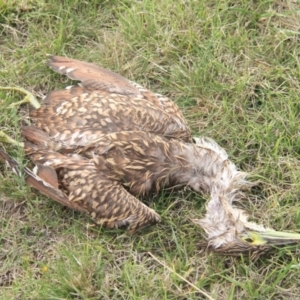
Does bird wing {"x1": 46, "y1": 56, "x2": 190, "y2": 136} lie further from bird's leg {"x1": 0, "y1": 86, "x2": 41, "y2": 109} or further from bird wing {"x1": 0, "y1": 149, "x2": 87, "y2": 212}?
bird wing {"x1": 0, "y1": 149, "x2": 87, "y2": 212}

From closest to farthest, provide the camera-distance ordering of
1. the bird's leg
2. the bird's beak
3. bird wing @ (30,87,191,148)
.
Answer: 1. the bird's beak
2. bird wing @ (30,87,191,148)
3. the bird's leg

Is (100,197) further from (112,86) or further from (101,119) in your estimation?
(112,86)

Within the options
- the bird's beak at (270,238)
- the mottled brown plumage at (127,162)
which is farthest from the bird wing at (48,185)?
the bird's beak at (270,238)

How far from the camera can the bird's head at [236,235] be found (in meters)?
3.09

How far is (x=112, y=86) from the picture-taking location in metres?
3.61

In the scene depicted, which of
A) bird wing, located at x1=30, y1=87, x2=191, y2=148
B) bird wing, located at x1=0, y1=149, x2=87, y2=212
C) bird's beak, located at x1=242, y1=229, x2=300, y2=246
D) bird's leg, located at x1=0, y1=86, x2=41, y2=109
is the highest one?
bird wing, located at x1=30, y1=87, x2=191, y2=148

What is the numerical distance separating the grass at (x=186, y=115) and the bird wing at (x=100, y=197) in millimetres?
122

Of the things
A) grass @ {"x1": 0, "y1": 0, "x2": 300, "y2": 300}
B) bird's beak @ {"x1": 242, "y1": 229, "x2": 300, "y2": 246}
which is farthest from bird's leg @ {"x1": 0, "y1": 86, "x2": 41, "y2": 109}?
bird's beak @ {"x1": 242, "y1": 229, "x2": 300, "y2": 246}

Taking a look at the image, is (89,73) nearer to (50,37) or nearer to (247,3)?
(50,37)

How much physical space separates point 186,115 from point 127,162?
669 millimetres

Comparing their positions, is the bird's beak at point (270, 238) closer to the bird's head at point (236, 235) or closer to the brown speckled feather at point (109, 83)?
the bird's head at point (236, 235)

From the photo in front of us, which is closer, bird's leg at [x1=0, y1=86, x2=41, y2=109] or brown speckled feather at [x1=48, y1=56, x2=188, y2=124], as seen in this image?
brown speckled feather at [x1=48, y1=56, x2=188, y2=124]

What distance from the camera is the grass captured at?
317cm

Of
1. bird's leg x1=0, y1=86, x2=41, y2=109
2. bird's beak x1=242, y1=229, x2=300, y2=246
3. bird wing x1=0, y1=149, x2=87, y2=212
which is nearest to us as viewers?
bird's beak x1=242, y1=229, x2=300, y2=246
